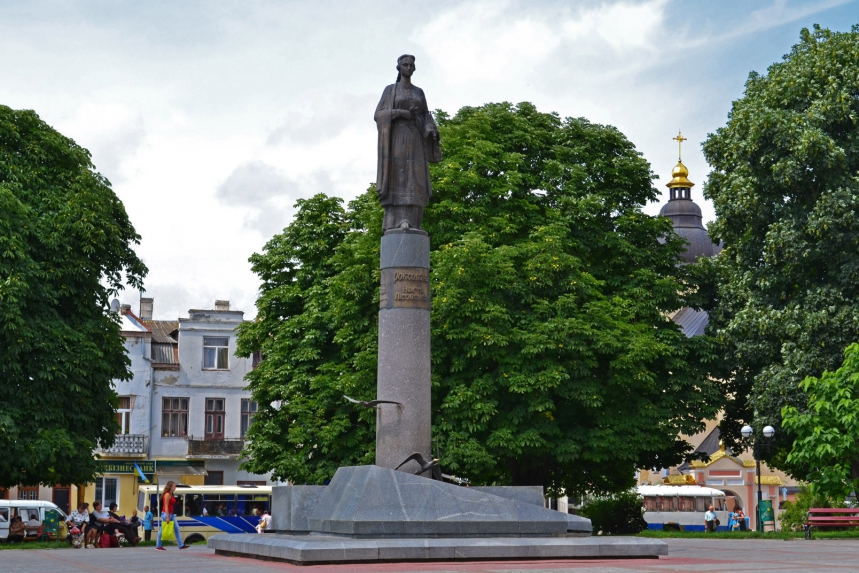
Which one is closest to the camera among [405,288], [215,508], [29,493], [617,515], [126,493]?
[405,288]

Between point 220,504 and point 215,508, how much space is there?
0.31 m

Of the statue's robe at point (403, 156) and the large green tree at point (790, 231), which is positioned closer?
the statue's robe at point (403, 156)

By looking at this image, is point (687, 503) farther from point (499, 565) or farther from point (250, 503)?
point (499, 565)

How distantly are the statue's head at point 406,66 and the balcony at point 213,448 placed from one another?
127ft

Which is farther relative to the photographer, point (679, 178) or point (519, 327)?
point (679, 178)

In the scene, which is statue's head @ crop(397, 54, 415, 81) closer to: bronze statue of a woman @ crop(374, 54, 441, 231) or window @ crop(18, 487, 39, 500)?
bronze statue of a woman @ crop(374, 54, 441, 231)

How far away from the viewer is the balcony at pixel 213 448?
185 ft

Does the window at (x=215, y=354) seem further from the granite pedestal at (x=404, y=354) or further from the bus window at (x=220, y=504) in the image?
the granite pedestal at (x=404, y=354)

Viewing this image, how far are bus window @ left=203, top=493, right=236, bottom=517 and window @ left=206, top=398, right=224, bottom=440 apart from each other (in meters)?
13.3

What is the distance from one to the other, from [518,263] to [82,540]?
13.8m

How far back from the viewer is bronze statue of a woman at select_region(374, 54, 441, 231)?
67.9 feet

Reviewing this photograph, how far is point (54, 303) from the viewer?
A: 1227 inches

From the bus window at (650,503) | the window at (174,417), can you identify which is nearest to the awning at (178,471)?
the window at (174,417)

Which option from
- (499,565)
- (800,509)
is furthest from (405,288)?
(800,509)
